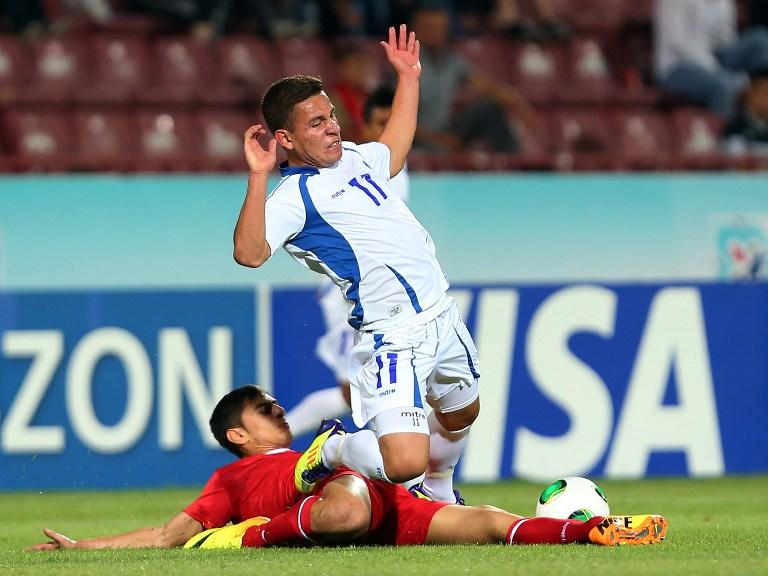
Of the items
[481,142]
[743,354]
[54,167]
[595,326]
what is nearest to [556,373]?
[595,326]

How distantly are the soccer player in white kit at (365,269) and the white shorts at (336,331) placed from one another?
2962 millimetres

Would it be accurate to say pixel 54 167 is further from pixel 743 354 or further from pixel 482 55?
pixel 743 354

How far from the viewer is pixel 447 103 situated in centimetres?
1238

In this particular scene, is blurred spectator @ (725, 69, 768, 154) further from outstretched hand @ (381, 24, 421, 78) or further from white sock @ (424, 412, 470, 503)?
white sock @ (424, 412, 470, 503)

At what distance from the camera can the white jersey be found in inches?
248

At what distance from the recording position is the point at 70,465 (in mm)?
9945

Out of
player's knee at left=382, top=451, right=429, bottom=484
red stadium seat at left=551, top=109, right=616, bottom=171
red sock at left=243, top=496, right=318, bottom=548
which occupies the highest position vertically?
red stadium seat at left=551, top=109, right=616, bottom=171

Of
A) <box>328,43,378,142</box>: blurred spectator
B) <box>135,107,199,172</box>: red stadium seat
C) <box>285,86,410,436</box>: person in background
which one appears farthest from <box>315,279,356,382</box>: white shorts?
<box>135,107,199,172</box>: red stadium seat

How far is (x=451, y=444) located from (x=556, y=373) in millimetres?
3423

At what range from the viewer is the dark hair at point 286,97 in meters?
6.41

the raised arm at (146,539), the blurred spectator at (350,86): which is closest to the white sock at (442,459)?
the raised arm at (146,539)

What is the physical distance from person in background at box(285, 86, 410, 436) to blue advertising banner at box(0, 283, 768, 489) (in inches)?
8.8

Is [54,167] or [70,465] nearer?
[70,465]

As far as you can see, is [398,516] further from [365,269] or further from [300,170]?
[300,170]
